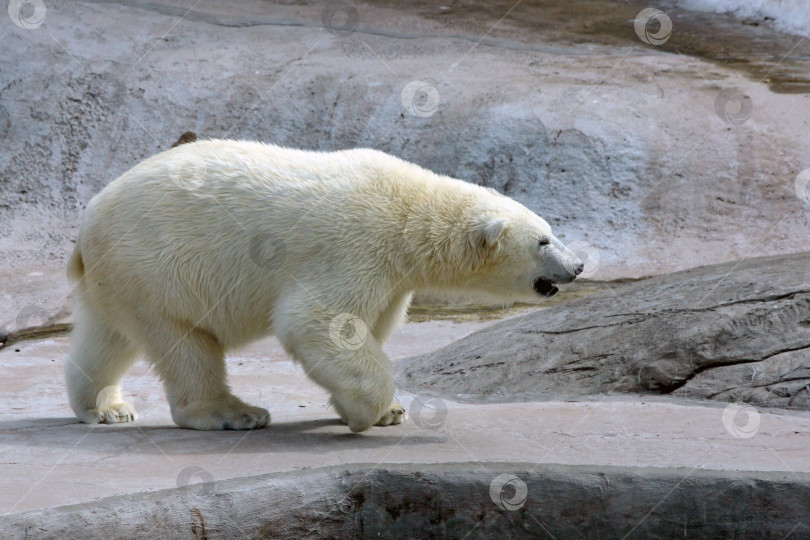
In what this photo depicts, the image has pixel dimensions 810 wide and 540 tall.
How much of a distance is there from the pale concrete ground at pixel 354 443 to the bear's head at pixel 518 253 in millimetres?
656

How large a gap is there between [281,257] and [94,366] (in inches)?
47.7

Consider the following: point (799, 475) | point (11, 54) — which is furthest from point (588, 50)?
point (799, 475)

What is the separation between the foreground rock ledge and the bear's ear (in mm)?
1195

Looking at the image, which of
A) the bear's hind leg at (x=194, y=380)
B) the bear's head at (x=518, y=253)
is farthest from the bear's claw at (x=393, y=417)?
the bear's head at (x=518, y=253)

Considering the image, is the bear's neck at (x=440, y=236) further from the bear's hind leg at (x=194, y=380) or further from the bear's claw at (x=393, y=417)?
the bear's hind leg at (x=194, y=380)

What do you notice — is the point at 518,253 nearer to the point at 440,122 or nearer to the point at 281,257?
the point at 281,257

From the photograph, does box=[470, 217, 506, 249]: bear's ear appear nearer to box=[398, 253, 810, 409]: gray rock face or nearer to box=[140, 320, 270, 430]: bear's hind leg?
box=[398, 253, 810, 409]: gray rock face

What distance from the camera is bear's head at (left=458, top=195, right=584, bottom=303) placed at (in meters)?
4.46

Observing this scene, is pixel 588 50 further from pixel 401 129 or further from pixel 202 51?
pixel 202 51

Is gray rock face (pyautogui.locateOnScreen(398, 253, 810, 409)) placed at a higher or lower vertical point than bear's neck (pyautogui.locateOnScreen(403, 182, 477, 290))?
lower

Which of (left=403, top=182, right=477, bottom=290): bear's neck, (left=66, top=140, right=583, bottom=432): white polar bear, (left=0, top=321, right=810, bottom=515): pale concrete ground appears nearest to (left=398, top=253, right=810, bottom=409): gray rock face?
(left=0, top=321, right=810, bottom=515): pale concrete ground

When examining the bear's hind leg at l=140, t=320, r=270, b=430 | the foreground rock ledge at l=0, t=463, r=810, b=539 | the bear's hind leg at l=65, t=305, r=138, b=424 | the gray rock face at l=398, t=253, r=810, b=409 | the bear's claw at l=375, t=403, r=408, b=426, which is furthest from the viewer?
the gray rock face at l=398, t=253, r=810, b=409

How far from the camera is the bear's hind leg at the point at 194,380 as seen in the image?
434 centimetres

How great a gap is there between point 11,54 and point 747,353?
800cm
